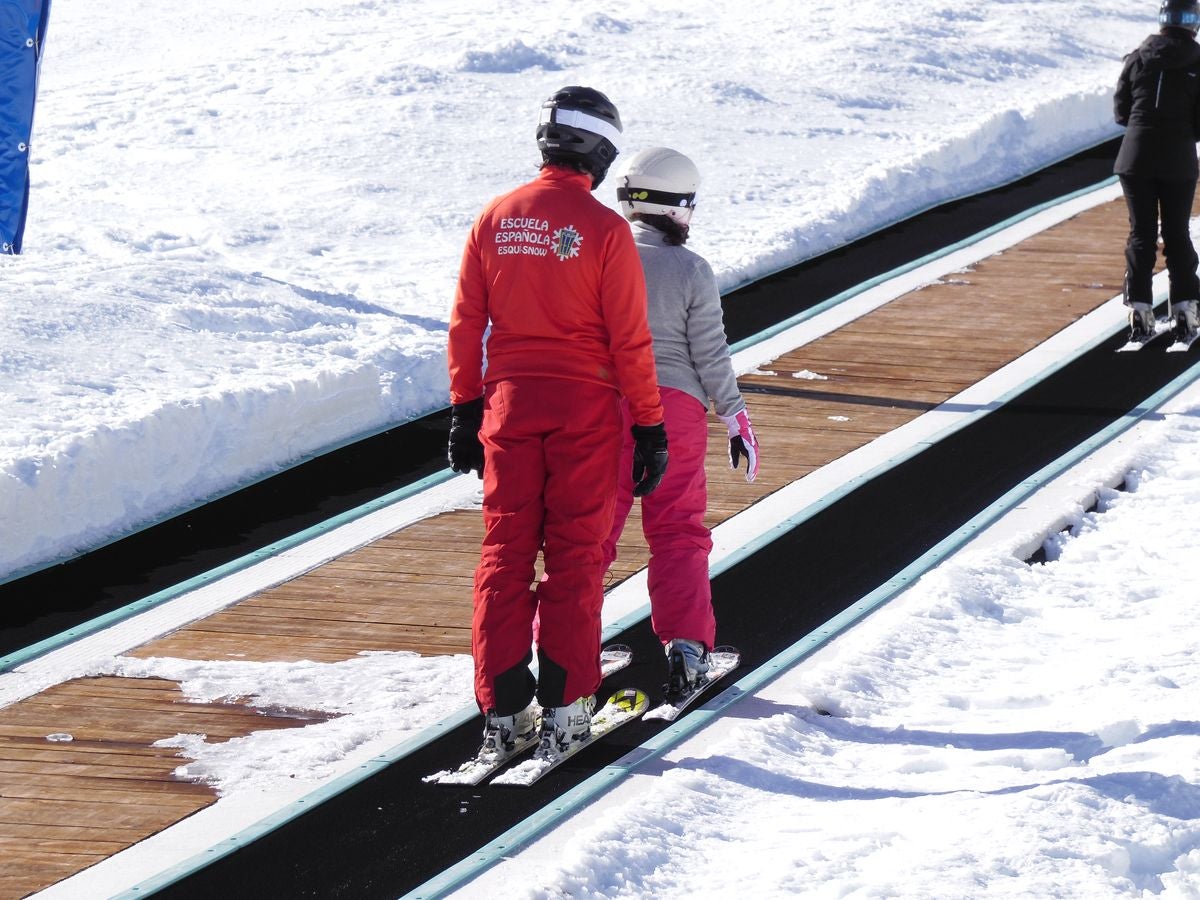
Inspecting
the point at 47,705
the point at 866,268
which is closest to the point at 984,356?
the point at 866,268

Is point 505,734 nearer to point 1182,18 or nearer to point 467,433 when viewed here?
point 467,433

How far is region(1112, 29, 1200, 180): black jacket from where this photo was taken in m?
9.63

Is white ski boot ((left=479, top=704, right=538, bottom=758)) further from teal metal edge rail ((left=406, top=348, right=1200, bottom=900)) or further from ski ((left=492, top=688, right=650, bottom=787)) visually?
teal metal edge rail ((left=406, top=348, right=1200, bottom=900))

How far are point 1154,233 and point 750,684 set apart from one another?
548 cm

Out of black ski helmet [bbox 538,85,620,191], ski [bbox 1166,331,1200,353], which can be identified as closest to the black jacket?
ski [bbox 1166,331,1200,353]

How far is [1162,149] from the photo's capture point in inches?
384

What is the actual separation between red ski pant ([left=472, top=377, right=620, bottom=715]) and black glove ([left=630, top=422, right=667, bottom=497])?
0.07 meters

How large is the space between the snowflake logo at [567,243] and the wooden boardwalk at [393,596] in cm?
184

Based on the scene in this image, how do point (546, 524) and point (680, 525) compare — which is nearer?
point (546, 524)

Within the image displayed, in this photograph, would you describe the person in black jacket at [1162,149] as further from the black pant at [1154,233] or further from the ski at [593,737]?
the ski at [593,737]

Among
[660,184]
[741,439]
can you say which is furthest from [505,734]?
[660,184]

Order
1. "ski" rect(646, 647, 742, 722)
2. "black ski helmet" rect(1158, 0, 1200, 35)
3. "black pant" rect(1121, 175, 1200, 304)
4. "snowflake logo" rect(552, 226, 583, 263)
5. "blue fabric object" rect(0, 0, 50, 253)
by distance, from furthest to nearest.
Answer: "blue fabric object" rect(0, 0, 50, 253), "black pant" rect(1121, 175, 1200, 304), "black ski helmet" rect(1158, 0, 1200, 35), "ski" rect(646, 647, 742, 722), "snowflake logo" rect(552, 226, 583, 263)

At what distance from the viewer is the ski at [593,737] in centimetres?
516

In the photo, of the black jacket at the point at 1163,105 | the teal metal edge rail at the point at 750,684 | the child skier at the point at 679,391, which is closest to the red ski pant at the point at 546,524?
the teal metal edge rail at the point at 750,684
